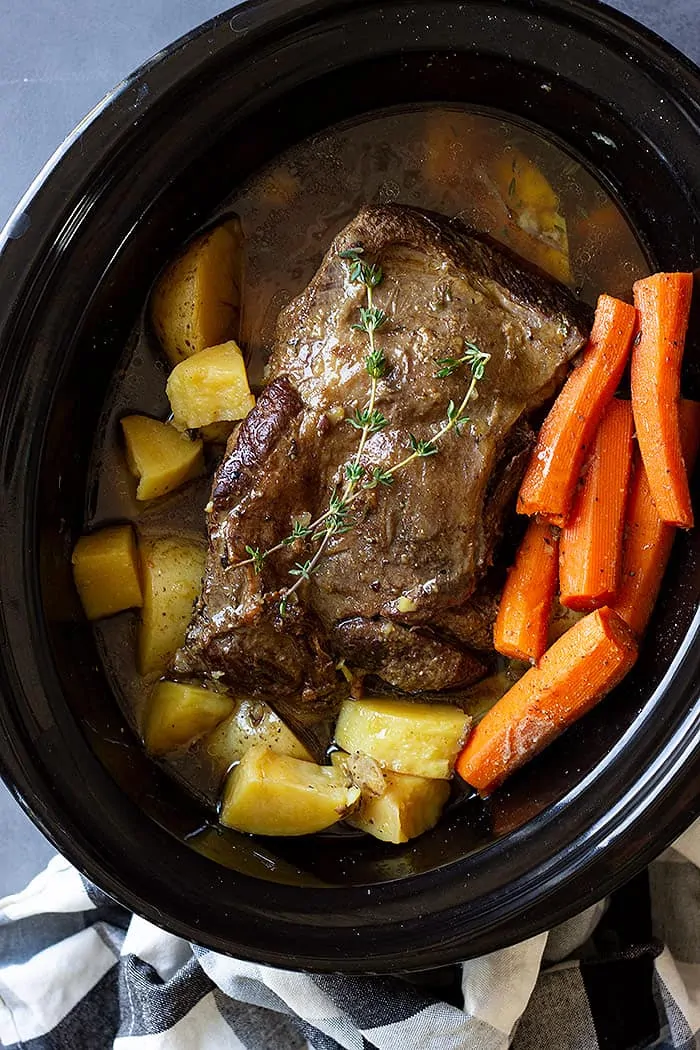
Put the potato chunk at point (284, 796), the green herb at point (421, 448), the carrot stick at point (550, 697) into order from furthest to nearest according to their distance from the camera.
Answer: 1. the potato chunk at point (284, 796)
2. the carrot stick at point (550, 697)
3. the green herb at point (421, 448)

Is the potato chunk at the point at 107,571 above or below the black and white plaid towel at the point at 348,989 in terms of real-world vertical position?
above

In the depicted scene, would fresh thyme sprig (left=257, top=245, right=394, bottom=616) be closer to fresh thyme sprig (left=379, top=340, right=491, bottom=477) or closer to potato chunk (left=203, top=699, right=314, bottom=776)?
fresh thyme sprig (left=379, top=340, right=491, bottom=477)

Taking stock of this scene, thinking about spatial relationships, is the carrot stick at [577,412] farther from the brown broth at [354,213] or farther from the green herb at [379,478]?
the green herb at [379,478]

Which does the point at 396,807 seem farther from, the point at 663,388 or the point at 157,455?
the point at 663,388

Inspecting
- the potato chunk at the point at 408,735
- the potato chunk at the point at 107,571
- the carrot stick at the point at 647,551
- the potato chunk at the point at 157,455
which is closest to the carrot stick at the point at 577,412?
the carrot stick at the point at 647,551

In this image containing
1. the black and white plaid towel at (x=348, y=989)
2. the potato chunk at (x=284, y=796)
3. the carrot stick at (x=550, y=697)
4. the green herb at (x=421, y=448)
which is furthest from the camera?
the black and white plaid towel at (x=348, y=989)

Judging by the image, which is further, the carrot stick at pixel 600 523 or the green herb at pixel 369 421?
the carrot stick at pixel 600 523

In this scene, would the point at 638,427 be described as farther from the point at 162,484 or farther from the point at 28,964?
the point at 28,964
